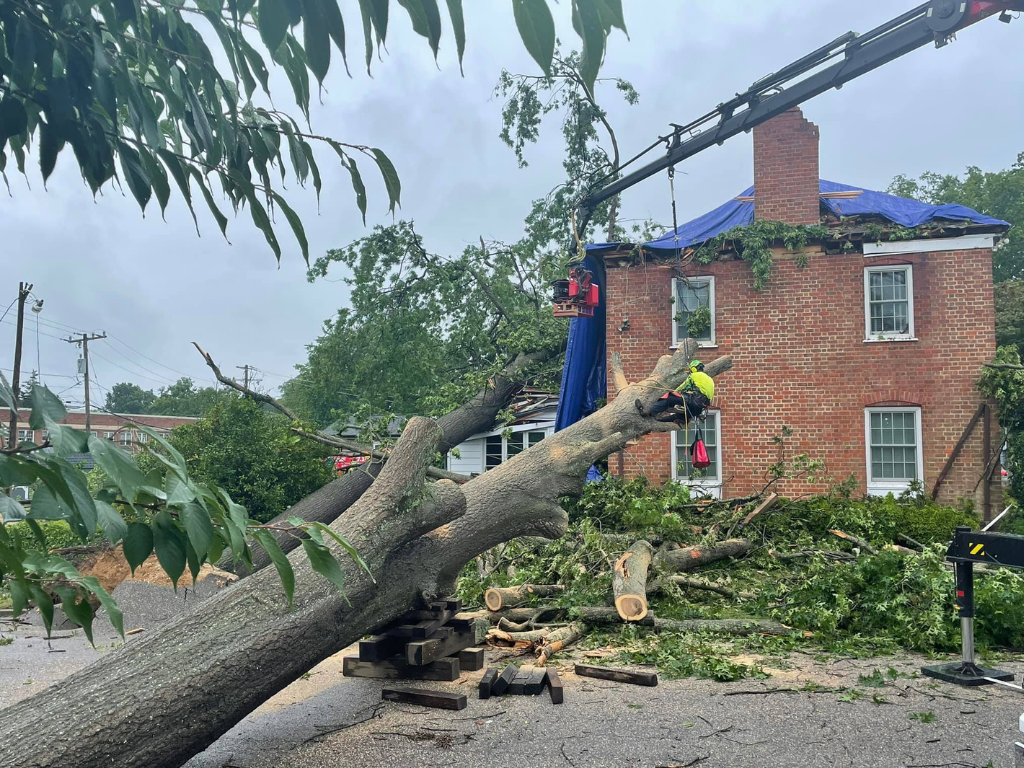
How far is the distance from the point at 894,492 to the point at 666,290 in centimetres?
570

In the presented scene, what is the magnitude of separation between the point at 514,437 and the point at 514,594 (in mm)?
10429

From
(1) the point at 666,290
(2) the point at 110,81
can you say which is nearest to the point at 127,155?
(2) the point at 110,81

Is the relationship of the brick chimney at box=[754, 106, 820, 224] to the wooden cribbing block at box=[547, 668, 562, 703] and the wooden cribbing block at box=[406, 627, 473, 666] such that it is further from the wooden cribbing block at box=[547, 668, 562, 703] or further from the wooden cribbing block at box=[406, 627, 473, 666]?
the wooden cribbing block at box=[547, 668, 562, 703]

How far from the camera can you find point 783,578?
1105cm

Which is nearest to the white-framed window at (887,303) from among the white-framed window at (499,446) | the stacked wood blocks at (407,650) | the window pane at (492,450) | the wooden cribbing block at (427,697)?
the white-framed window at (499,446)

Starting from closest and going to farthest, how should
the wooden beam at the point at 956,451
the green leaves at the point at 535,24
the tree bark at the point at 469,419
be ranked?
the green leaves at the point at 535,24, the tree bark at the point at 469,419, the wooden beam at the point at 956,451

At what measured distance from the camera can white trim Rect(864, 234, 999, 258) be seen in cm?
1515

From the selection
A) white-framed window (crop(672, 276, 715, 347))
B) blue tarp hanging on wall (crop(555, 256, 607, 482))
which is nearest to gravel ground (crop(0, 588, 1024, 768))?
blue tarp hanging on wall (crop(555, 256, 607, 482))

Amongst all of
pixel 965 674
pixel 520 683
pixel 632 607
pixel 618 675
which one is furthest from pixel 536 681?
pixel 965 674

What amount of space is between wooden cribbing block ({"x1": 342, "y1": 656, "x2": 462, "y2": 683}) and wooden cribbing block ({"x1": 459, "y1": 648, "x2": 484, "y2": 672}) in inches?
10.9

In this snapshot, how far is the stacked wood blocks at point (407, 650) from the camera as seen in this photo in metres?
7.09

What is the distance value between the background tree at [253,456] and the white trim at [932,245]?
1089 cm

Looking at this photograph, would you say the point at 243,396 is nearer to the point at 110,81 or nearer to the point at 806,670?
the point at 806,670

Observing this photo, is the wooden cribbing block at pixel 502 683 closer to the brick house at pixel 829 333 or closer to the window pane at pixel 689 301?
the brick house at pixel 829 333
